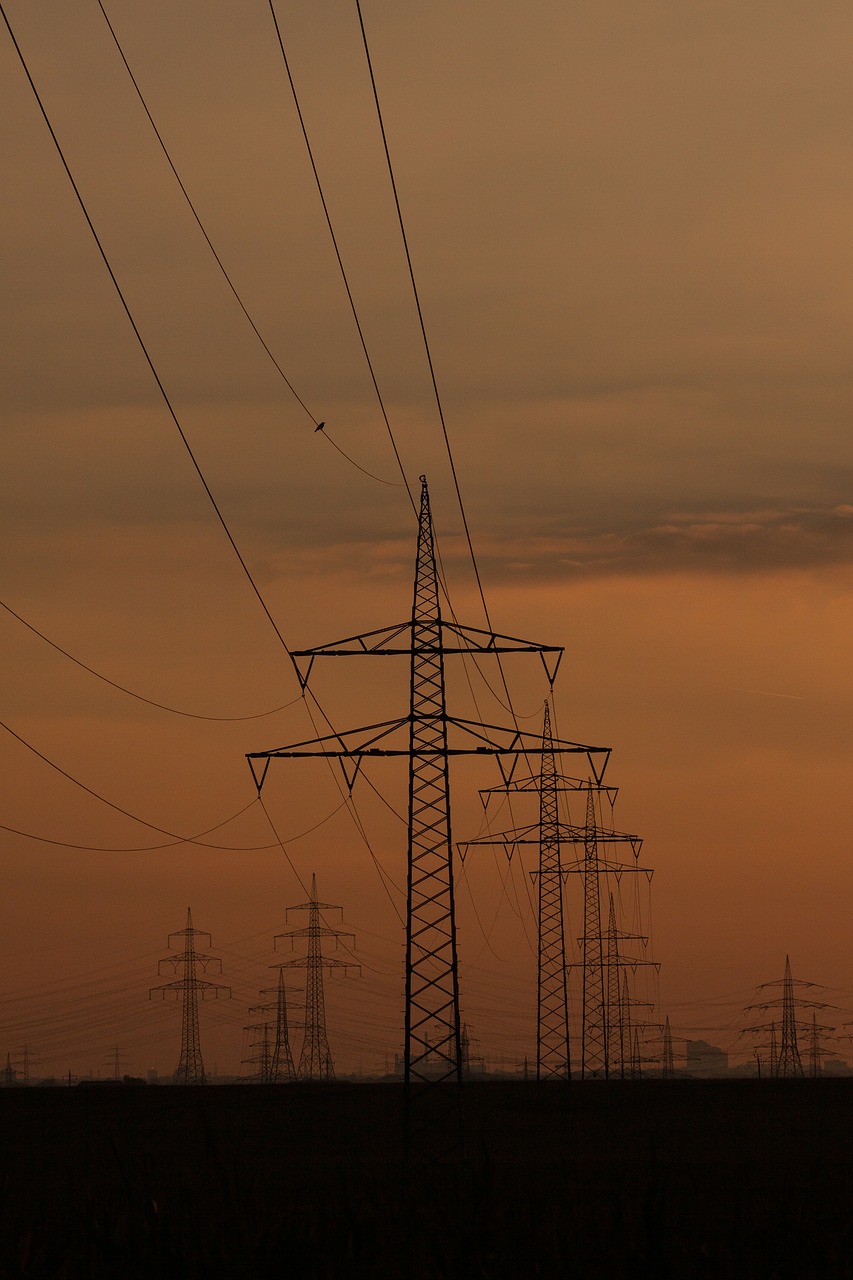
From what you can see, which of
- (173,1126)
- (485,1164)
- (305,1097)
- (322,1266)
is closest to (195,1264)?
(322,1266)

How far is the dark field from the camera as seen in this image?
47.5 ft

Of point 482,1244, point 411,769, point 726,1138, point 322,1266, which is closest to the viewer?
point 482,1244

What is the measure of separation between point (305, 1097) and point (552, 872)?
28.4 metres

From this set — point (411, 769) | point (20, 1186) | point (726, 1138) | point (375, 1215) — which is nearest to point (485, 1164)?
point (375, 1215)

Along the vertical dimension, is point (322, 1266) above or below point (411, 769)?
below

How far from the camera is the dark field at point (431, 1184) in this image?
14484mm

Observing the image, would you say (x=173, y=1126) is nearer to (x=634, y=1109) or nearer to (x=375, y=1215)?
(x=634, y=1109)

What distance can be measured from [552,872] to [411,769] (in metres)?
33.3

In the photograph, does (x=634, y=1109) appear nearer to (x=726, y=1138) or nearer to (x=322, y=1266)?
(x=726, y=1138)

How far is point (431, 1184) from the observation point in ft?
71.2

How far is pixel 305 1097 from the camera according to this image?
311 ft

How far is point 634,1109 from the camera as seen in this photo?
8081 centimetres

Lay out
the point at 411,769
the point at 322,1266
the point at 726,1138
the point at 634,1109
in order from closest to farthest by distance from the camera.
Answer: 1. the point at 322,1266
2. the point at 411,769
3. the point at 726,1138
4. the point at 634,1109

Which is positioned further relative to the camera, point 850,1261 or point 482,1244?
point 850,1261
